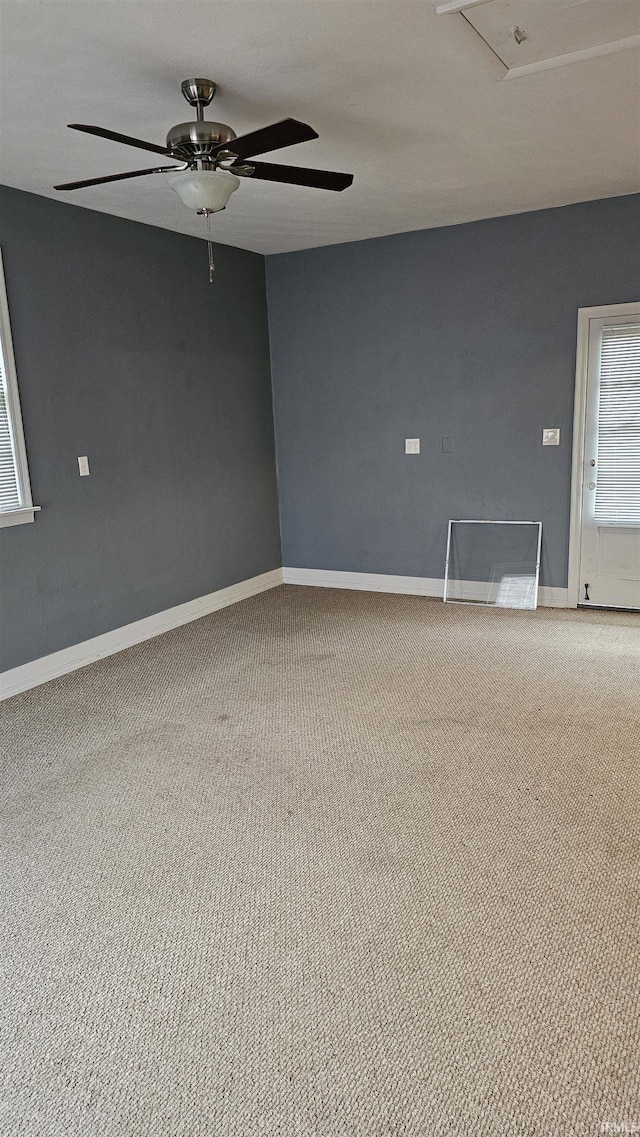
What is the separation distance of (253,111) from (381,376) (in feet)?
8.66

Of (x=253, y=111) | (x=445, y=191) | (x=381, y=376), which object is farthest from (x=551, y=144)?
(x=381, y=376)

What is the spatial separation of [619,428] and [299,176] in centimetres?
286

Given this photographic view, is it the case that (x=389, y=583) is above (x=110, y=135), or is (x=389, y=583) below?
below

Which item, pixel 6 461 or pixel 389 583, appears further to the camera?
pixel 389 583

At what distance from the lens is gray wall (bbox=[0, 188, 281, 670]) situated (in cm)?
391

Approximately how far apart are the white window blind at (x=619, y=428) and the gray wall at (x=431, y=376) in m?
0.21

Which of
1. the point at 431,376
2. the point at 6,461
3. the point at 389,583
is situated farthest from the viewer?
the point at 389,583

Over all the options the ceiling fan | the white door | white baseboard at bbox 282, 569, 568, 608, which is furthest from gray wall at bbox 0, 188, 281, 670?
the white door

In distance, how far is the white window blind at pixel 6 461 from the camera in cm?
374

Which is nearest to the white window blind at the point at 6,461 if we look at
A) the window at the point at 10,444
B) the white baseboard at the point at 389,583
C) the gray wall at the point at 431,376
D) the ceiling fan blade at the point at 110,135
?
the window at the point at 10,444

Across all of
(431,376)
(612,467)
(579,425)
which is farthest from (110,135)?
(612,467)

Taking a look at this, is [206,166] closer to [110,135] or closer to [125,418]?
[110,135]

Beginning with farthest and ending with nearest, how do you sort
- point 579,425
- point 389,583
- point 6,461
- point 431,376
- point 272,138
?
point 389,583
point 431,376
point 579,425
point 6,461
point 272,138

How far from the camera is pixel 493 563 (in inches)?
205
